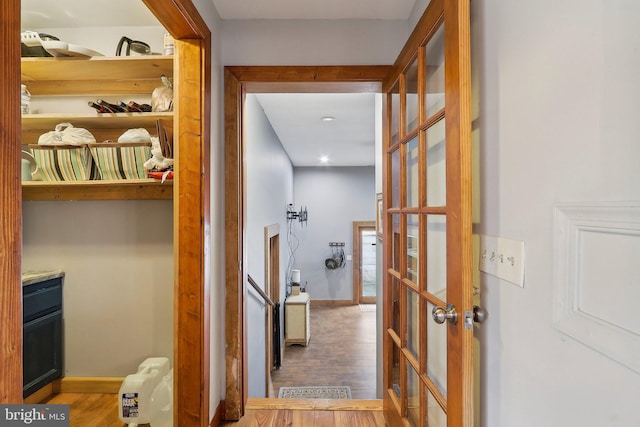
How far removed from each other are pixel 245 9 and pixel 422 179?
1332mm

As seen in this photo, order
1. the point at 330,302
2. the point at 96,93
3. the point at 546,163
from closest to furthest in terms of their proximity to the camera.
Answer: the point at 546,163 < the point at 96,93 < the point at 330,302

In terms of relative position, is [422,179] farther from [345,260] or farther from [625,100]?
[345,260]

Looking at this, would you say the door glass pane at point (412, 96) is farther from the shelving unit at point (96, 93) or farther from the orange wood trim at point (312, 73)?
the shelving unit at point (96, 93)

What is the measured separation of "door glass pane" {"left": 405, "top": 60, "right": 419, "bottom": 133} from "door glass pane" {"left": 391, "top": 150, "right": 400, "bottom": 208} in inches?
7.4

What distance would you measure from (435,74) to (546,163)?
64 centimetres

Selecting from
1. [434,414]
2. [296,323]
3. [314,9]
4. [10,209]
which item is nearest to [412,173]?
[434,414]

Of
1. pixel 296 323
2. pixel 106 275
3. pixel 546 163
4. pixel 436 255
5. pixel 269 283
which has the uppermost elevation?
pixel 546 163

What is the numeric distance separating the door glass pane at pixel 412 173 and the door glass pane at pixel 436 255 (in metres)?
0.16

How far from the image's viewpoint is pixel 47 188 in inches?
79.9

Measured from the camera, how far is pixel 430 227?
1246 mm

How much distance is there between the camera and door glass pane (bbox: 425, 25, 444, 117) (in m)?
1.16

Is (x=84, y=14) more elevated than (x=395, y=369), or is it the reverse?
(x=84, y=14)
